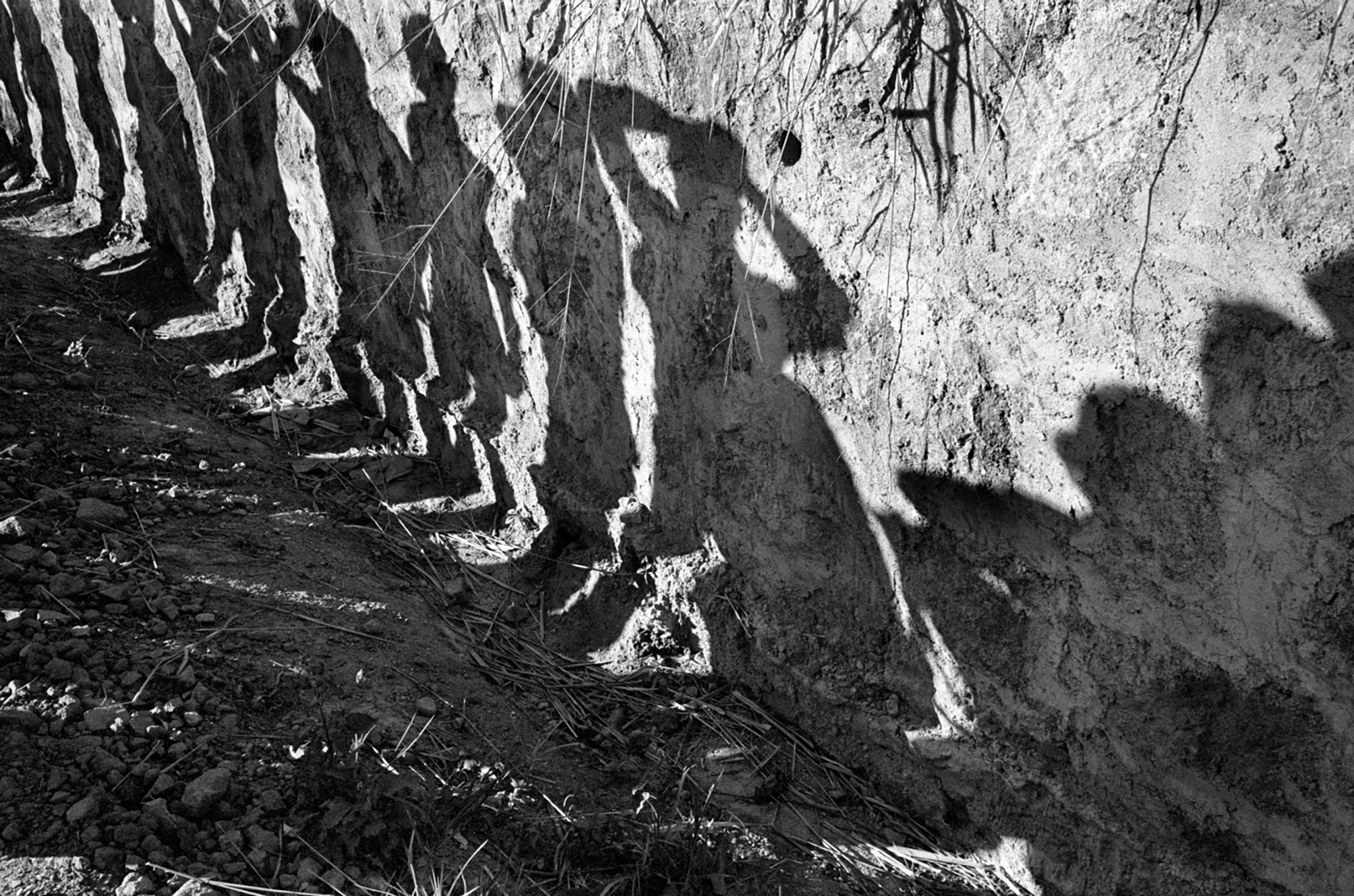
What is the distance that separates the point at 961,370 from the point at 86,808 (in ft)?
6.03

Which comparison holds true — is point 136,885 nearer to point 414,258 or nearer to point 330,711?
point 330,711

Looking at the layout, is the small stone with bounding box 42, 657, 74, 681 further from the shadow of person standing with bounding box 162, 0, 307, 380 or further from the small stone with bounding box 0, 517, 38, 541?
the shadow of person standing with bounding box 162, 0, 307, 380

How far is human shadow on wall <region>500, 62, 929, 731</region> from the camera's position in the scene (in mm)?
2445

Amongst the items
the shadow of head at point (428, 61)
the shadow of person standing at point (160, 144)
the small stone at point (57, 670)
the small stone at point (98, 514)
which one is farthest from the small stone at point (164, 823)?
the shadow of person standing at point (160, 144)

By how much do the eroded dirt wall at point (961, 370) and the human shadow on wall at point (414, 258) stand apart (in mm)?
22

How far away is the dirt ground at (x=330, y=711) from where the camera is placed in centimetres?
206

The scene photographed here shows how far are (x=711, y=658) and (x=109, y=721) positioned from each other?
139 cm

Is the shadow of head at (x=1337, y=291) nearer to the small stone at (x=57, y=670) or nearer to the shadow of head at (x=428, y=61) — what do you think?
the shadow of head at (x=428, y=61)

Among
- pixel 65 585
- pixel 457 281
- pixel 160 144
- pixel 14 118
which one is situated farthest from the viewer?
pixel 14 118

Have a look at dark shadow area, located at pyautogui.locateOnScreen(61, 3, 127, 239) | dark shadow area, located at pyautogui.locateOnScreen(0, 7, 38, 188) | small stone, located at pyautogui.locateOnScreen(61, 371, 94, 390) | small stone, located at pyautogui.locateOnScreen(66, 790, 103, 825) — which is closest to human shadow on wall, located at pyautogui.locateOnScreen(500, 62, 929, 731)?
small stone, located at pyautogui.locateOnScreen(66, 790, 103, 825)

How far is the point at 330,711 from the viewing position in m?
2.43

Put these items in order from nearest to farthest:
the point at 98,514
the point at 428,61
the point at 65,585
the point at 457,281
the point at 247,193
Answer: the point at 65,585, the point at 98,514, the point at 428,61, the point at 457,281, the point at 247,193

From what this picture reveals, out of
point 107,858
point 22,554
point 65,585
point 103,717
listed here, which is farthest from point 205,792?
point 22,554

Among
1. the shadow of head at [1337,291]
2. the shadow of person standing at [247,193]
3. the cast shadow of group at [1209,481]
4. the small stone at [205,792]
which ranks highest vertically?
the shadow of person standing at [247,193]
